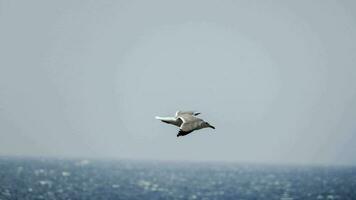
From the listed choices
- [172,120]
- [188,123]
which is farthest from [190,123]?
[172,120]

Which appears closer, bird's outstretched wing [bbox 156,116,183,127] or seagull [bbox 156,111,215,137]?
seagull [bbox 156,111,215,137]

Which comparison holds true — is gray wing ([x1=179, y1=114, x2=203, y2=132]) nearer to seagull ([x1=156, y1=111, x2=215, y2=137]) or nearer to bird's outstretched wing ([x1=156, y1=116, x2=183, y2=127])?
seagull ([x1=156, y1=111, x2=215, y2=137])

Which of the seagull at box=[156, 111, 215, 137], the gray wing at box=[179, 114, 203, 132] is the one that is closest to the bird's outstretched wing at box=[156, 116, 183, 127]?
the seagull at box=[156, 111, 215, 137]

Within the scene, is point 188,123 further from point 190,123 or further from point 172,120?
point 172,120

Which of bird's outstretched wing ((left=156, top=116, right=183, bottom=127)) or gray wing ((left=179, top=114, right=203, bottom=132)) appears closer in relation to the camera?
gray wing ((left=179, top=114, right=203, bottom=132))

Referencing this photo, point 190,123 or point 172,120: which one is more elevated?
point 172,120

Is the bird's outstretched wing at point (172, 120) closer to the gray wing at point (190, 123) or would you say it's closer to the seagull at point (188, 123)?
the seagull at point (188, 123)

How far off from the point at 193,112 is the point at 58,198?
8966cm

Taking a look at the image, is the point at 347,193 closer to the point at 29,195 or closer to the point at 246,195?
the point at 246,195

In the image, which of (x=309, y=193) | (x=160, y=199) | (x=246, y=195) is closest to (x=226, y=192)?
(x=246, y=195)

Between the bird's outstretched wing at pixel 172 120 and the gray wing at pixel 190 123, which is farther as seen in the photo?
the bird's outstretched wing at pixel 172 120

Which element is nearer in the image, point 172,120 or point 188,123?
point 188,123

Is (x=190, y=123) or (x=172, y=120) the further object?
(x=172, y=120)

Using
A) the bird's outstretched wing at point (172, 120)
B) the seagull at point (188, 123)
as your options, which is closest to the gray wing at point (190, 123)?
the seagull at point (188, 123)
